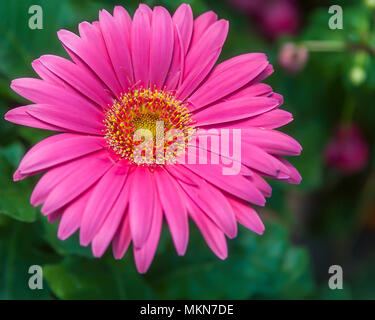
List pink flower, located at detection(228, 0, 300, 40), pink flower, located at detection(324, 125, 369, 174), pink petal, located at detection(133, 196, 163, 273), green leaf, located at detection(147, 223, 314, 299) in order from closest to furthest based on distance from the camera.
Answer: pink petal, located at detection(133, 196, 163, 273)
green leaf, located at detection(147, 223, 314, 299)
pink flower, located at detection(324, 125, 369, 174)
pink flower, located at detection(228, 0, 300, 40)

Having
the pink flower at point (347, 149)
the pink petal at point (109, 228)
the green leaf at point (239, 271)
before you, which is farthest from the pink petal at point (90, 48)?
the pink flower at point (347, 149)

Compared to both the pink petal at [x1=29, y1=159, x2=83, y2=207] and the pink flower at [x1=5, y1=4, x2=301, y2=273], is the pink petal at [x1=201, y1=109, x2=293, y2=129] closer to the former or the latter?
the pink flower at [x1=5, y1=4, x2=301, y2=273]

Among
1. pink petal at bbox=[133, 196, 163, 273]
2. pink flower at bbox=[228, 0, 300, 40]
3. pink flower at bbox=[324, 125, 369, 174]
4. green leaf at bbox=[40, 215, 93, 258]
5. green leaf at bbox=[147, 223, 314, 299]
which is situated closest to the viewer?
pink petal at bbox=[133, 196, 163, 273]

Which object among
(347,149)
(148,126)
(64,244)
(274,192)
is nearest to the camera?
(64,244)

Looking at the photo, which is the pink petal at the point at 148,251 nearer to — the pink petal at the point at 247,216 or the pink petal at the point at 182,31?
the pink petal at the point at 247,216

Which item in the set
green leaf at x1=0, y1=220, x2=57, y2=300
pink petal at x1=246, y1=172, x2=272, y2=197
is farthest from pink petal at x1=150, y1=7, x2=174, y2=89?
green leaf at x1=0, y1=220, x2=57, y2=300

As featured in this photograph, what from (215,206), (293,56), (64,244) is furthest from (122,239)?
(293,56)

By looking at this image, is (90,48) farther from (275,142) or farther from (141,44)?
(275,142)
